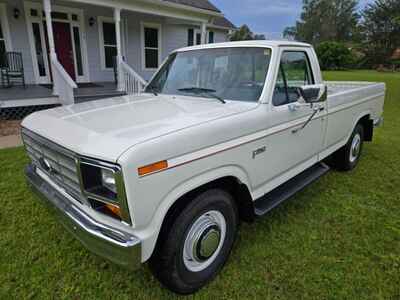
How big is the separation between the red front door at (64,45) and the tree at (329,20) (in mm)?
66402

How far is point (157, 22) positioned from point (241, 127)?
477 inches

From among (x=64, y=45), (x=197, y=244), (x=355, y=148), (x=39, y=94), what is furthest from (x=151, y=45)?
(x=197, y=244)

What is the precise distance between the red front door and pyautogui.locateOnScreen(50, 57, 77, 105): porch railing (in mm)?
2555

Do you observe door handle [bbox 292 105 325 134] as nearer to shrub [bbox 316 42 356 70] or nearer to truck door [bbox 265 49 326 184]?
truck door [bbox 265 49 326 184]

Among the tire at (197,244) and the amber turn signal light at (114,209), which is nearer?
the amber turn signal light at (114,209)

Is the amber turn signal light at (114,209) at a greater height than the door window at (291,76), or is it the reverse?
the door window at (291,76)

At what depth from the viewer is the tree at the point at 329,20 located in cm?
6344

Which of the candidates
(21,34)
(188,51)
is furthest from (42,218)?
(21,34)

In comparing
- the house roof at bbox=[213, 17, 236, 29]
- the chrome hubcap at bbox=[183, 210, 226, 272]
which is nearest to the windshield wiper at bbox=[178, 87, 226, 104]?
the chrome hubcap at bbox=[183, 210, 226, 272]

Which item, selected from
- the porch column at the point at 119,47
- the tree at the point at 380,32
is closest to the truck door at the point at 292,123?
the porch column at the point at 119,47

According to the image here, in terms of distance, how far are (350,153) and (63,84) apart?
24.8ft

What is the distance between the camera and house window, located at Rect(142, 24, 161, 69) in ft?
41.7

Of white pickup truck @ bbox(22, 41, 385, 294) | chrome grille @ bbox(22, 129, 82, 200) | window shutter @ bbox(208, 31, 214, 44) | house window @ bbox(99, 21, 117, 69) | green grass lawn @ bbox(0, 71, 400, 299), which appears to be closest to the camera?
white pickup truck @ bbox(22, 41, 385, 294)

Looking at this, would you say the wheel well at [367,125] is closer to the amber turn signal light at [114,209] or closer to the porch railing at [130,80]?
the amber turn signal light at [114,209]
